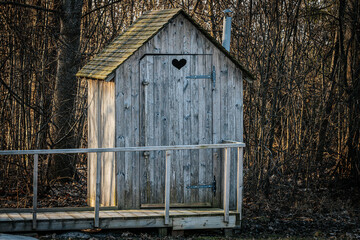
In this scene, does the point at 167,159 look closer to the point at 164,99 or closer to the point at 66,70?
the point at 164,99

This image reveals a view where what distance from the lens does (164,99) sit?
30.7 feet

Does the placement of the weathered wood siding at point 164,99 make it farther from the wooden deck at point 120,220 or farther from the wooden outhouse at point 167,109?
the wooden deck at point 120,220

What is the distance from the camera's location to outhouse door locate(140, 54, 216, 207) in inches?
366

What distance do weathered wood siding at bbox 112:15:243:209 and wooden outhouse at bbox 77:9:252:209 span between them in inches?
0.6

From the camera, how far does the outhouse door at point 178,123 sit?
366 inches

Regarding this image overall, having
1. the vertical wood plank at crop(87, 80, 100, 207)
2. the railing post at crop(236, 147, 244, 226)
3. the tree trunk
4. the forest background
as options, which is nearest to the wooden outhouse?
the vertical wood plank at crop(87, 80, 100, 207)

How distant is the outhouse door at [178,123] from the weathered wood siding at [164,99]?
0.24 ft

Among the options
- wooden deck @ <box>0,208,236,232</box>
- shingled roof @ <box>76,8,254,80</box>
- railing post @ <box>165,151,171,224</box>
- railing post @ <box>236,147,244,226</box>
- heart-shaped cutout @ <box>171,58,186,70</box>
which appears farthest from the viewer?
heart-shaped cutout @ <box>171,58,186,70</box>

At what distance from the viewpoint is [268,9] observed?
503 inches

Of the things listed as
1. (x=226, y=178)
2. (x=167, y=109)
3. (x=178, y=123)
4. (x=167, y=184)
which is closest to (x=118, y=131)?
(x=167, y=109)

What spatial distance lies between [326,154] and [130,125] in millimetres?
6865

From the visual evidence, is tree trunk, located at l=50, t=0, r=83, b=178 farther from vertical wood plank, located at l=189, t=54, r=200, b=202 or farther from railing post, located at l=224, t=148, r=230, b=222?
railing post, located at l=224, t=148, r=230, b=222

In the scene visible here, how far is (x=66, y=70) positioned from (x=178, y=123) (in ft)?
14.7

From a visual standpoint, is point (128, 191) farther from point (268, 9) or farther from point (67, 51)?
point (268, 9)
